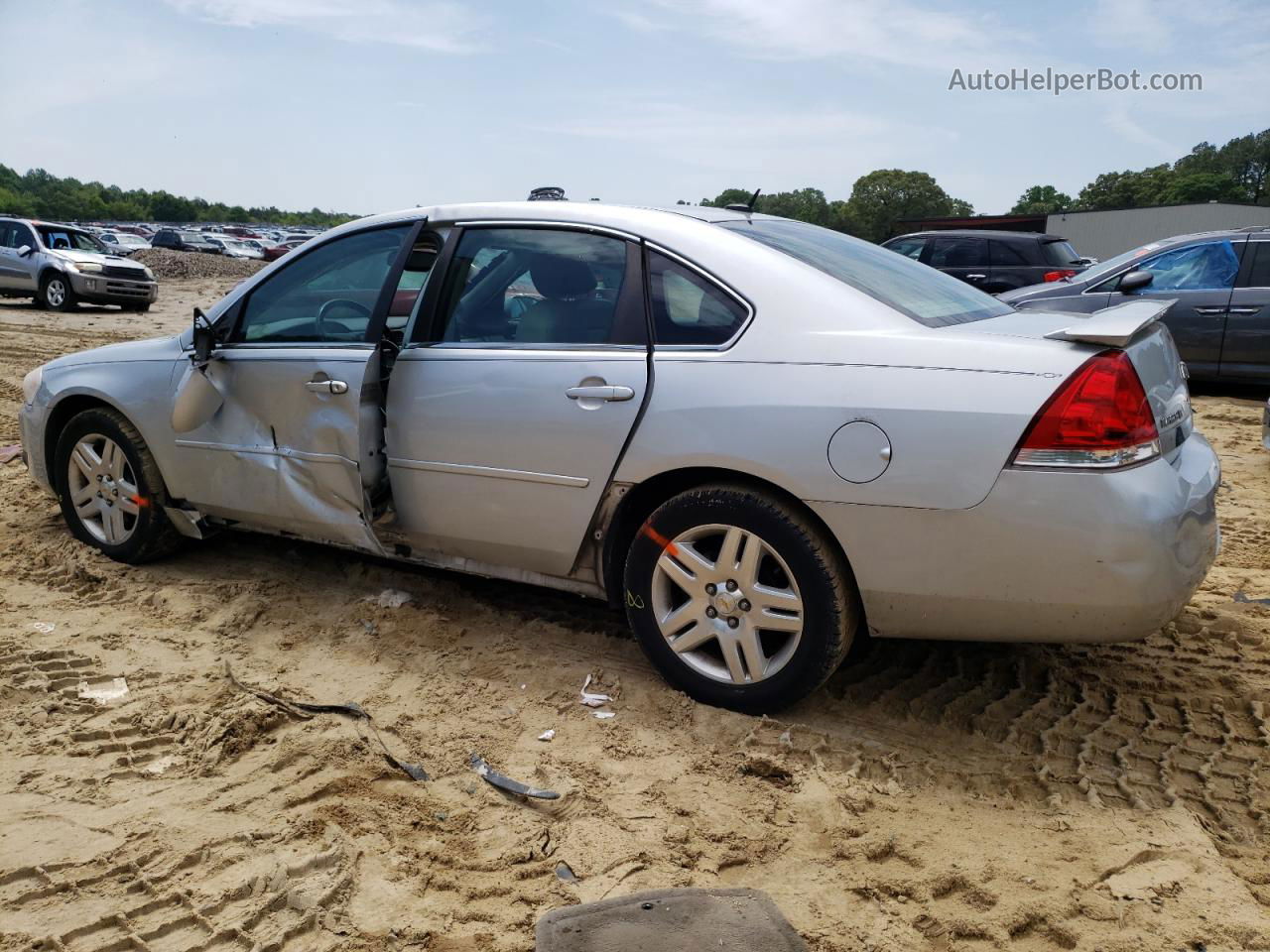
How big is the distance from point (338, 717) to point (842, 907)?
1742 millimetres

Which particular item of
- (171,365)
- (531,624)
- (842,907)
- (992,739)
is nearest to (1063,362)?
(992,739)

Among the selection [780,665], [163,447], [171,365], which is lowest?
[780,665]

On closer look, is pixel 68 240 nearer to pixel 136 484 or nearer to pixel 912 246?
pixel 912 246

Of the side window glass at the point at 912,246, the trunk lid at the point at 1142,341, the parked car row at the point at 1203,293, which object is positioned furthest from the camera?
the side window glass at the point at 912,246

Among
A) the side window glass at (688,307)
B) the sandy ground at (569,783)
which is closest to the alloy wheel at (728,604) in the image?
the sandy ground at (569,783)

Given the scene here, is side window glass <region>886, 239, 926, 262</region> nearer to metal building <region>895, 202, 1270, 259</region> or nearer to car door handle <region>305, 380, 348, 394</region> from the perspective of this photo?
car door handle <region>305, 380, 348, 394</region>

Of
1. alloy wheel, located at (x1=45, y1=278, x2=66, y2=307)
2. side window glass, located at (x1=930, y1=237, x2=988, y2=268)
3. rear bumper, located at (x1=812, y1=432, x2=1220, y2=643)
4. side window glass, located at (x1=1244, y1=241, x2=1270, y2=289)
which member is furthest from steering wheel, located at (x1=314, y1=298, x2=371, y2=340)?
alloy wheel, located at (x1=45, y1=278, x2=66, y2=307)

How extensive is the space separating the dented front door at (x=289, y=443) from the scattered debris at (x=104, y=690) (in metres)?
0.92

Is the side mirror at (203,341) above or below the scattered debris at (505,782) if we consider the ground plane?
above

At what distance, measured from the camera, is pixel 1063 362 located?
2881mm

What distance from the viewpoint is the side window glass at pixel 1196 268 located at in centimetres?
977

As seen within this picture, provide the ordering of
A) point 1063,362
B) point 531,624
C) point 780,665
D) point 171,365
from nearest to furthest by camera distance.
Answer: point 1063,362 → point 780,665 → point 531,624 → point 171,365

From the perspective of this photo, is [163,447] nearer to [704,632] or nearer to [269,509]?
[269,509]

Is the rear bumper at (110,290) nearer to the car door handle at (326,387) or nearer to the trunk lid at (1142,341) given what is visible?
the car door handle at (326,387)
